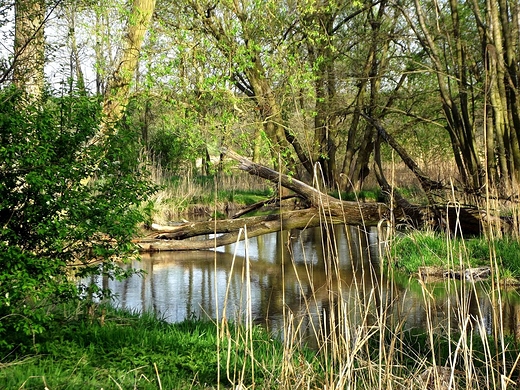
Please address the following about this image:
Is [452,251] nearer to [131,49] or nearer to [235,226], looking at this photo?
[235,226]

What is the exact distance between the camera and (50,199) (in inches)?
162

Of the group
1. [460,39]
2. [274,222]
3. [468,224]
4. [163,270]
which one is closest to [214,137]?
[274,222]

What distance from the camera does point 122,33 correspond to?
1023 centimetres

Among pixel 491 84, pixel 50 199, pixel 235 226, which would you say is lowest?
pixel 235 226

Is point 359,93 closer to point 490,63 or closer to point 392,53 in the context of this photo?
point 392,53

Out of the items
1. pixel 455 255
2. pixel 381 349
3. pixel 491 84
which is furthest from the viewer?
pixel 491 84

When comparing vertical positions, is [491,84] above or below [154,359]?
above

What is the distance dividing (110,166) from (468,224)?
23.8 ft

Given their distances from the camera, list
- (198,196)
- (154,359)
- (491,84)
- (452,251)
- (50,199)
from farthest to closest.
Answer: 1. (198,196)
2. (491,84)
3. (452,251)
4. (154,359)
5. (50,199)

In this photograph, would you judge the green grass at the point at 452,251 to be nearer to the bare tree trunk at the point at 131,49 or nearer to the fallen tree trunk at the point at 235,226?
the fallen tree trunk at the point at 235,226

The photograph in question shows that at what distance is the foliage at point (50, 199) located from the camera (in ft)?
12.9

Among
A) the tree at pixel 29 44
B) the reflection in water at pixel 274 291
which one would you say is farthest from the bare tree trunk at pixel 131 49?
the reflection in water at pixel 274 291

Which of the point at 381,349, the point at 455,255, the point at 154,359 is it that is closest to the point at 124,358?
the point at 154,359

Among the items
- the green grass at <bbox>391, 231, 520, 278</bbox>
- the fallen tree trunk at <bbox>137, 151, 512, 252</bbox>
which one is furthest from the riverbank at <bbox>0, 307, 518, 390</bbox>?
the fallen tree trunk at <bbox>137, 151, 512, 252</bbox>
